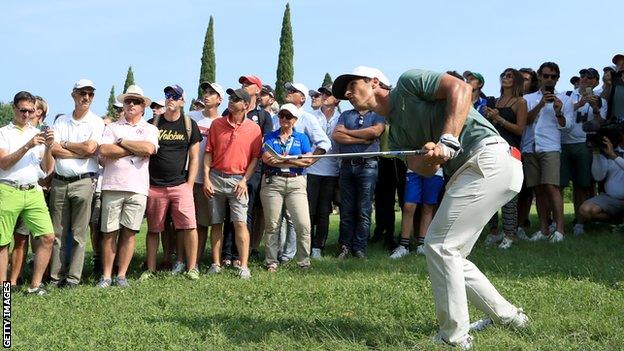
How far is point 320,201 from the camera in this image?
11203 mm

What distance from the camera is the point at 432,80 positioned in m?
5.50

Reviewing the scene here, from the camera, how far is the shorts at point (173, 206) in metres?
9.90

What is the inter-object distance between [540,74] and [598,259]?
3369 millimetres

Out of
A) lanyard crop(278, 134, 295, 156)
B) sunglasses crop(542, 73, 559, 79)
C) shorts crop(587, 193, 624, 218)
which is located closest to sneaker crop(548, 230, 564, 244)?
shorts crop(587, 193, 624, 218)

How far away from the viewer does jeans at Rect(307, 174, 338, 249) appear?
11.1 m

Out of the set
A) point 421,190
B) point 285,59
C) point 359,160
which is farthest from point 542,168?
point 285,59

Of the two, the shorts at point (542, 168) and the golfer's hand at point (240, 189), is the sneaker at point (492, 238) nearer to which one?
the shorts at point (542, 168)

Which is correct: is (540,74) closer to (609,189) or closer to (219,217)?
(609,189)

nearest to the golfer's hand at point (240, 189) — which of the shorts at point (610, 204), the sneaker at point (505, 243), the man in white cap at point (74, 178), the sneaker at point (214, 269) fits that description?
the sneaker at point (214, 269)

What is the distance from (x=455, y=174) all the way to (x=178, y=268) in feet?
17.6

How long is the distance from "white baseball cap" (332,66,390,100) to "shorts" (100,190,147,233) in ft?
14.8

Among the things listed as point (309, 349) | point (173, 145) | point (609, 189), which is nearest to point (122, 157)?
point (173, 145)

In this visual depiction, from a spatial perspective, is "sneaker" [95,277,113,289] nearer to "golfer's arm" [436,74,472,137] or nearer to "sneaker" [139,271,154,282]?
"sneaker" [139,271,154,282]

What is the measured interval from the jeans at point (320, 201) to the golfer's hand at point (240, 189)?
4.69ft
